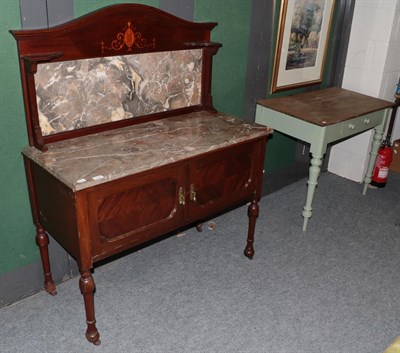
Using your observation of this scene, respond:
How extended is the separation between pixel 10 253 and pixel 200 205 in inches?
40.0

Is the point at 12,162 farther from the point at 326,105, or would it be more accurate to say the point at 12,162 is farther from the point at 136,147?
the point at 326,105

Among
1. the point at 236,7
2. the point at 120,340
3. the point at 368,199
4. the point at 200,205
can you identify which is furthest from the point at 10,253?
the point at 368,199

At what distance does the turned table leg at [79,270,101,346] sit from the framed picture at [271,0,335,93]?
6.51ft

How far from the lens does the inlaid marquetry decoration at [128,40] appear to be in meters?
2.27

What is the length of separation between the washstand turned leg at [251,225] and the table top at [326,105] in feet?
2.23

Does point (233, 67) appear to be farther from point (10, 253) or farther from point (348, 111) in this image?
point (10, 253)

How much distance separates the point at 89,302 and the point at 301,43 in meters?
2.38

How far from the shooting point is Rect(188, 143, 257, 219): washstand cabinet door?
2.30m

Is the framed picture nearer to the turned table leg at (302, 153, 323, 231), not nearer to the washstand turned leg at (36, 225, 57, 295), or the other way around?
the turned table leg at (302, 153, 323, 231)

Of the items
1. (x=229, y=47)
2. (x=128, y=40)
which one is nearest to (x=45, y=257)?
(x=128, y=40)

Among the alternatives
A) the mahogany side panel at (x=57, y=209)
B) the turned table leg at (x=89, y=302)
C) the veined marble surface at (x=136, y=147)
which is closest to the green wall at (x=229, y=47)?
the veined marble surface at (x=136, y=147)

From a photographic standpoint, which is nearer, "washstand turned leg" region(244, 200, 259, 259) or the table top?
"washstand turned leg" region(244, 200, 259, 259)

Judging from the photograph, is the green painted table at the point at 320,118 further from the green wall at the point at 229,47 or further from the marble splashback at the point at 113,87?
the marble splashback at the point at 113,87

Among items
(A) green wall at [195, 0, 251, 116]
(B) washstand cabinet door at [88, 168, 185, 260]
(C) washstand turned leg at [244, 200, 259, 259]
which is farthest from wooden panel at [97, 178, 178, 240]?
(A) green wall at [195, 0, 251, 116]
